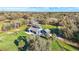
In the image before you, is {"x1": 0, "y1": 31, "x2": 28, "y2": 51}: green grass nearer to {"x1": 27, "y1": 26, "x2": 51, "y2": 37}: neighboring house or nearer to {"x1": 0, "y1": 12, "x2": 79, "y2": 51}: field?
{"x1": 0, "y1": 12, "x2": 79, "y2": 51}: field

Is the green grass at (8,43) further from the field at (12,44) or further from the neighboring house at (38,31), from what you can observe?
the neighboring house at (38,31)

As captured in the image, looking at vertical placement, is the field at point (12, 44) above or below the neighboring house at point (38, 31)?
below

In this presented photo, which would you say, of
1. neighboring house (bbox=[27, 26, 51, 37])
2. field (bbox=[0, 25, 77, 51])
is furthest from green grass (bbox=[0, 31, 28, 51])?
neighboring house (bbox=[27, 26, 51, 37])

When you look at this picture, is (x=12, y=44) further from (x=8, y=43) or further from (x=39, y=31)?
(x=39, y=31)

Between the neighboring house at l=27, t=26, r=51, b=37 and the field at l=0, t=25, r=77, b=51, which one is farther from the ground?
the neighboring house at l=27, t=26, r=51, b=37

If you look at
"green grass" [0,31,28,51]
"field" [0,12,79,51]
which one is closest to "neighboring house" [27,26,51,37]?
"field" [0,12,79,51]

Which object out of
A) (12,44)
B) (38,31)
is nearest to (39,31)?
(38,31)

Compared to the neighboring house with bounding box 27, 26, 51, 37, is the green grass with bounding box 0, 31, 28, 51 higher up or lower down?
lower down

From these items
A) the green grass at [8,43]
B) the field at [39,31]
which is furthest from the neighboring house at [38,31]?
the green grass at [8,43]

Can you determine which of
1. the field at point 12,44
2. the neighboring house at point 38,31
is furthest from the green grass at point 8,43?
the neighboring house at point 38,31
